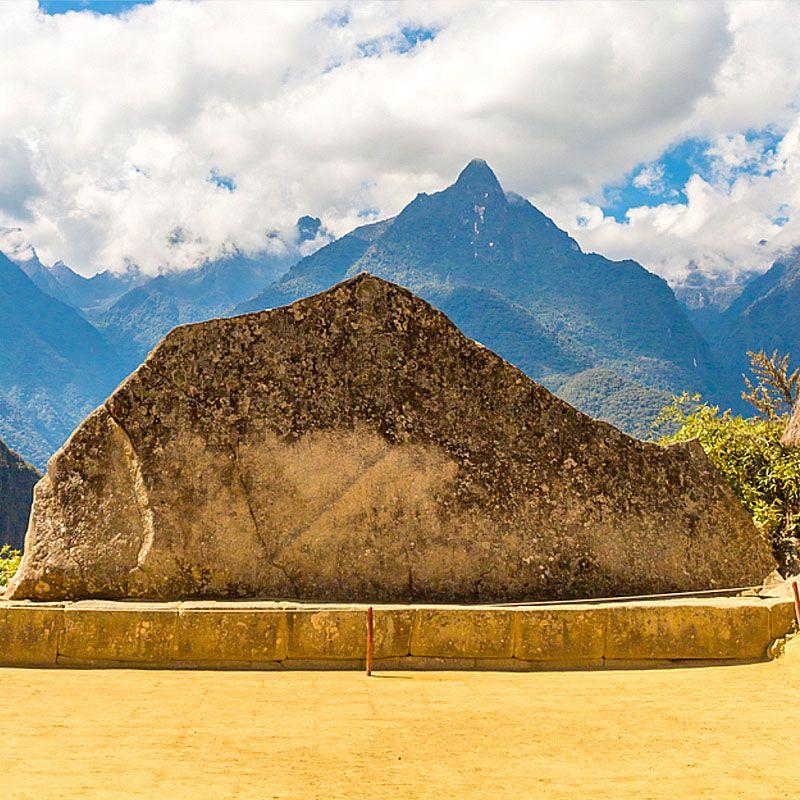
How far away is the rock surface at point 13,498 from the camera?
235 feet

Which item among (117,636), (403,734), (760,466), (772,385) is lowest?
(403,734)

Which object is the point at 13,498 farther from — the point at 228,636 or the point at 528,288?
the point at 528,288

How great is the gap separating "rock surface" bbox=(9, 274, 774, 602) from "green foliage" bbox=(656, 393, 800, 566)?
110cm

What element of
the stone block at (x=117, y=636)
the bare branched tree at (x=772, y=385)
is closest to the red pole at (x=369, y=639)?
the stone block at (x=117, y=636)

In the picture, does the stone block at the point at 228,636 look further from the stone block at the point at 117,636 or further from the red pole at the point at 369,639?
the red pole at the point at 369,639

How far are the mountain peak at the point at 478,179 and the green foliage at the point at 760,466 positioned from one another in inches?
7507

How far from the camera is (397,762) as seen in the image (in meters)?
4.36

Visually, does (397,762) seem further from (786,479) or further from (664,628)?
(786,479)

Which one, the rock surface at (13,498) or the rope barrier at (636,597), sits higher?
the rock surface at (13,498)

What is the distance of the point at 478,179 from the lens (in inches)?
7815

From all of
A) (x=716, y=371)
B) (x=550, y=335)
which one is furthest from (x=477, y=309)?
(x=716, y=371)

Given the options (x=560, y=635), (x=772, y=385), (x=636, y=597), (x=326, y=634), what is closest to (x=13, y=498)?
(x=772, y=385)

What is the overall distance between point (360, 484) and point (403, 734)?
9.79 ft

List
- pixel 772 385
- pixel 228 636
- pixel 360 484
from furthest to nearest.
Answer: pixel 772 385, pixel 360 484, pixel 228 636
